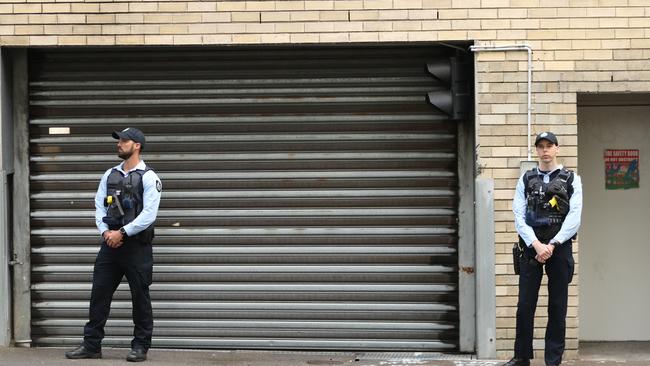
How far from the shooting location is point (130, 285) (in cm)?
816

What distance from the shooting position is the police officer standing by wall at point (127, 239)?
A: 7980mm

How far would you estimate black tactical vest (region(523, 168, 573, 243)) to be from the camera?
7453mm

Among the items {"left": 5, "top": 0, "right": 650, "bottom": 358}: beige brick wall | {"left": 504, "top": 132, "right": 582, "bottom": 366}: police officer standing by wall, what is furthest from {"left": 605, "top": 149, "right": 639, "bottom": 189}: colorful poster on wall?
{"left": 504, "top": 132, "right": 582, "bottom": 366}: police officer standing by wall

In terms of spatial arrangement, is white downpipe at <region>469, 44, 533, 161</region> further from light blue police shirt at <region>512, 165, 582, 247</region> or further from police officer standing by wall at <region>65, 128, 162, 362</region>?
police officer standing by wall at <region>65, 128, 162, 362</region>

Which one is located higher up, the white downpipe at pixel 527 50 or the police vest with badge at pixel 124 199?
the white downpipe at pixel 527 50

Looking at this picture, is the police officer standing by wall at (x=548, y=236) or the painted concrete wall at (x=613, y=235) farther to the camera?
the painted concrete wall at (x=613, y=235)

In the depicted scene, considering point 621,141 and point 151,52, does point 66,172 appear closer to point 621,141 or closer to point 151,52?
point 151,52

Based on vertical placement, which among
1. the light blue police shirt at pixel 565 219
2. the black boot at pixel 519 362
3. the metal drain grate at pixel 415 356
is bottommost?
the metal drain grate at pixel 415 356

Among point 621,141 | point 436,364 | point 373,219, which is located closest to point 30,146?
point 373,219

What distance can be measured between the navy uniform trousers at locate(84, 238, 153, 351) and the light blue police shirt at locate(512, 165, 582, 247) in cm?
283

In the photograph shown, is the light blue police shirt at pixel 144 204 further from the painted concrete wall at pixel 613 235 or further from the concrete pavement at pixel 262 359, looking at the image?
the painted concrete wall at pixel 613 235

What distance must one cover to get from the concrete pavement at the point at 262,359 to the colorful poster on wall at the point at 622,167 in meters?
1.53

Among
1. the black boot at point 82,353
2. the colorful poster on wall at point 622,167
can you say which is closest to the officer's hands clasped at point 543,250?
the colorful poster on wall at point 622,167

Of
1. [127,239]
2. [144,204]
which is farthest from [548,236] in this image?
[127,239]
